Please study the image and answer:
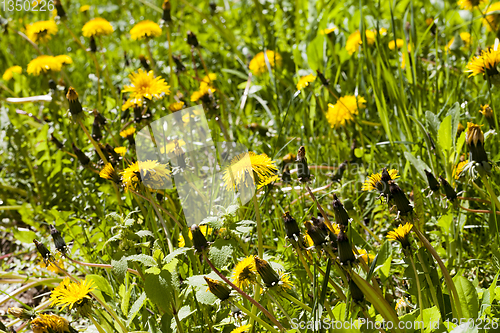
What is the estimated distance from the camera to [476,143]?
841mm

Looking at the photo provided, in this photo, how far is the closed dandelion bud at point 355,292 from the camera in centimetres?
82

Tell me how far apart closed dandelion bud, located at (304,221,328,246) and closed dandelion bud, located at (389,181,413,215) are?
6.2 inches

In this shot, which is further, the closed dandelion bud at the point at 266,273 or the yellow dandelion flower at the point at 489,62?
the yellow dandelion flower at the point at 489,62

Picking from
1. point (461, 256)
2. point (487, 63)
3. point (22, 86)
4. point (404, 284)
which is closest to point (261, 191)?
point (404, 284)

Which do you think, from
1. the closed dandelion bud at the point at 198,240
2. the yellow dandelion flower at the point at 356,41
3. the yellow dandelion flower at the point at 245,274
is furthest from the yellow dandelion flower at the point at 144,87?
the yellow dandelion flower at the point at 356,41

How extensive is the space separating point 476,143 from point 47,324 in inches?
37.8

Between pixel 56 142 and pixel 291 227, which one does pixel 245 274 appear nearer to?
pixel 291 227

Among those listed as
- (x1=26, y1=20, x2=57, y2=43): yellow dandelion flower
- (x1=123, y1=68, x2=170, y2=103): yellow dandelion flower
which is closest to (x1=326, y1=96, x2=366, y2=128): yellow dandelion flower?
(x1=123, y1=68, x2=170, y2=103): yellow dandelion flower

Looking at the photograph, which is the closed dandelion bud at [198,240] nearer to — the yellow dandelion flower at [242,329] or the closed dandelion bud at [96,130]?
the yellow dandelion flower at [242,329]

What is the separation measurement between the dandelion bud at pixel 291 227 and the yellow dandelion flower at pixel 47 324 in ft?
1.73

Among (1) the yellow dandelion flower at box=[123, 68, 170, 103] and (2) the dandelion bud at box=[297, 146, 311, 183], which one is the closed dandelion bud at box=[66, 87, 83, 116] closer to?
(1) the yellow dandelion flower at box=[123, 68, 170, 103]

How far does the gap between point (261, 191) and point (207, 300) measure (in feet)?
1.81

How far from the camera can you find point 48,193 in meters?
2.02

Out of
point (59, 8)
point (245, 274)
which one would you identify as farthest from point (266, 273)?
point (59, 8)
